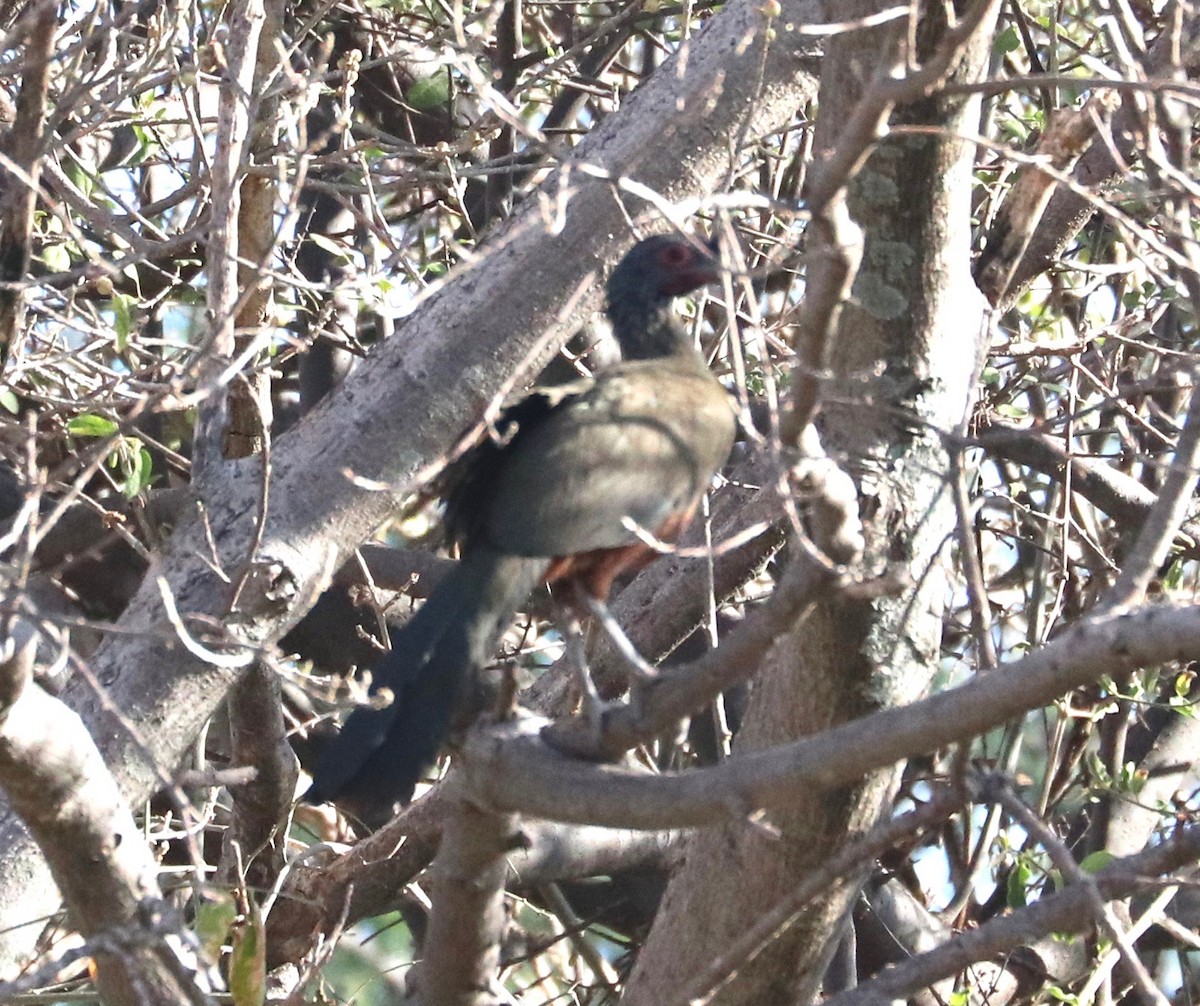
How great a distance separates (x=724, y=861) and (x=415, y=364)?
5.67ft

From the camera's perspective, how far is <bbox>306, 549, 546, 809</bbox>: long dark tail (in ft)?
10.4

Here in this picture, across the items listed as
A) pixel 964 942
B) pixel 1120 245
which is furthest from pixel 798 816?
pixel 1120 245

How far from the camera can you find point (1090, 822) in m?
5.60

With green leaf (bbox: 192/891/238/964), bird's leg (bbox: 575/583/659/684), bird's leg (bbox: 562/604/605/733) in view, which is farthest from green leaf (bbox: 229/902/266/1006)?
bird's leg (bbox: 575/583/659/684)

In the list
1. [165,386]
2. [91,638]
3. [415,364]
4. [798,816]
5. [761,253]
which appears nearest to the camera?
[165,386]

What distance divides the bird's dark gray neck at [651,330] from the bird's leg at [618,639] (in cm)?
95

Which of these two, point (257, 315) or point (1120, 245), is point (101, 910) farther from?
point (1120, 245)

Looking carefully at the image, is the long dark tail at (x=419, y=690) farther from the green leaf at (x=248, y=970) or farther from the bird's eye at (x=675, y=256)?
the bird's eye at (x=675, y=256)

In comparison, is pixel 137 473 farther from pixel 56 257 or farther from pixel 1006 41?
pixel 1006 41

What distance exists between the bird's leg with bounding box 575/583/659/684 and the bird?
23 millimetres

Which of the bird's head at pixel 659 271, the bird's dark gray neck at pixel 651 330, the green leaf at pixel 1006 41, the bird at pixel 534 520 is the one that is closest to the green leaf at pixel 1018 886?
the bird at pixel 534 520

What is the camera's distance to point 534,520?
11.6 feet

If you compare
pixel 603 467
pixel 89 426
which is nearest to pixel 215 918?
pixel 603 467

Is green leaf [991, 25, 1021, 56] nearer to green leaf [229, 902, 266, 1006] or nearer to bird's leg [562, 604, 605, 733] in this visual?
bird's leg [562, 604, 605, 733]
